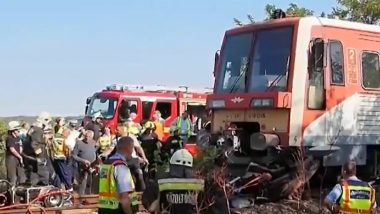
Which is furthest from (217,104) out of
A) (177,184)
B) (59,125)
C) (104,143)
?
(177,184)

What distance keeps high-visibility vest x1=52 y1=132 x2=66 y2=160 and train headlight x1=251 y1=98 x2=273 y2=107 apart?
4.81 metres

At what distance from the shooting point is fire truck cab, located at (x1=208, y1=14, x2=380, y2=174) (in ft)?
36.2

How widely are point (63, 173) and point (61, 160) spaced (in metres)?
0.29

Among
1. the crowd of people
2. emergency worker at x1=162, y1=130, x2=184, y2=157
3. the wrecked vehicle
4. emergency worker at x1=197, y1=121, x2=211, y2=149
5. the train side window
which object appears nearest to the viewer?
the wrecked vehicle

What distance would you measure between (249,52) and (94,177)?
4707 millimetres

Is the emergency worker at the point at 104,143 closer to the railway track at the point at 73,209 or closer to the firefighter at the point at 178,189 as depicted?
the railway track at the point at 73,209

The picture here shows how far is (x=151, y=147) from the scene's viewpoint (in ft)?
51.3

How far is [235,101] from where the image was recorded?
11586 millimetres

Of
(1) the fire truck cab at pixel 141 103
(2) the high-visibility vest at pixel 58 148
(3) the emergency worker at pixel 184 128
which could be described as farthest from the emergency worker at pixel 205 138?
(1) the fire truck cab at pixel 141 103

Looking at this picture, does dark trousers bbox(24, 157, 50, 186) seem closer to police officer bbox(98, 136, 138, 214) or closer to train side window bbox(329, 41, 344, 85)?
train side window bbox(329, 41, 344, 85)

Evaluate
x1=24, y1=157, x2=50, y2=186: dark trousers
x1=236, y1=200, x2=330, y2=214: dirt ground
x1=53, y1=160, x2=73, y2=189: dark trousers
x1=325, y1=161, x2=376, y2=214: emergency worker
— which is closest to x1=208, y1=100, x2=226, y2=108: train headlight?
x1=236, y1=200, x2=330, y2=214: dirt ground

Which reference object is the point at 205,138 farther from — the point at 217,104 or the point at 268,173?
the point at 268,173

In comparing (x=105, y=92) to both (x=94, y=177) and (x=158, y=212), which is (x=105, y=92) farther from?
(x=158, y=212)

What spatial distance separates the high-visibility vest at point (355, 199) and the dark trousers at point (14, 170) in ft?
26.1
